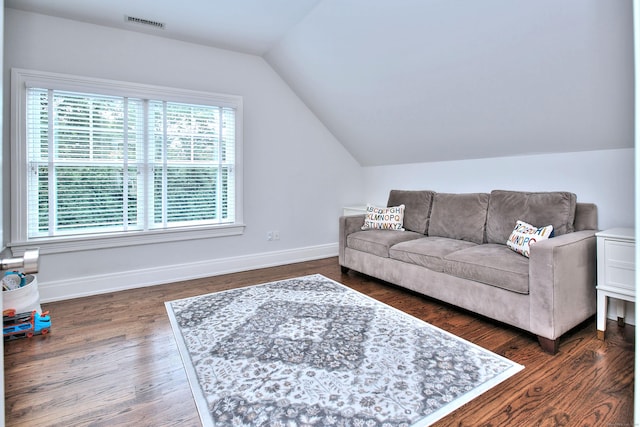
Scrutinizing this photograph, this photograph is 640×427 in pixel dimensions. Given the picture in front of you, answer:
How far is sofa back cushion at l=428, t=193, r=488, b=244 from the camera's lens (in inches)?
132

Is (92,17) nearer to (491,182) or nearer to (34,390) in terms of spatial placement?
(34,390)

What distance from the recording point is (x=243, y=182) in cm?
414

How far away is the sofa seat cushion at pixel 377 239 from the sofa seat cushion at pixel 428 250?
109mm

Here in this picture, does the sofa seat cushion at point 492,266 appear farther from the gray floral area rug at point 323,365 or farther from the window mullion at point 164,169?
the window mullion at point 164,169

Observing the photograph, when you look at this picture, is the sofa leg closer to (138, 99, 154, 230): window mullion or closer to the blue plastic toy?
the blue plastic toy

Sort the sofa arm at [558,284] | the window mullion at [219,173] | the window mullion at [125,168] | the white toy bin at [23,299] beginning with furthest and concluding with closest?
the window mullion at [219,173], the window mullion at [125,168], the white toy bin at [23,299], the sofa arm at [558,284]

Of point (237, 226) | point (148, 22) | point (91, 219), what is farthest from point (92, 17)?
point (237, 226)

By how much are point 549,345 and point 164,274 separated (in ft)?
11.1

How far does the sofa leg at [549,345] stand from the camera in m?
2.18

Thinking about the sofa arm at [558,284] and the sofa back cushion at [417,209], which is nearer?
the sofa arm at [558,284]

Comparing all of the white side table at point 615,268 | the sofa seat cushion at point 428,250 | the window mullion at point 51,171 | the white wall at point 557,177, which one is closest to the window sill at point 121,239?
the window mullion at point 51,171

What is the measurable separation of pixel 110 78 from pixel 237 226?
74.9 inches

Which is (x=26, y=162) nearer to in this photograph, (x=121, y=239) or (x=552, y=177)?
(x=121, y=239)

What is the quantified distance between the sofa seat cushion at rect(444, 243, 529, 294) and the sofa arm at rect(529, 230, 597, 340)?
8 cm
